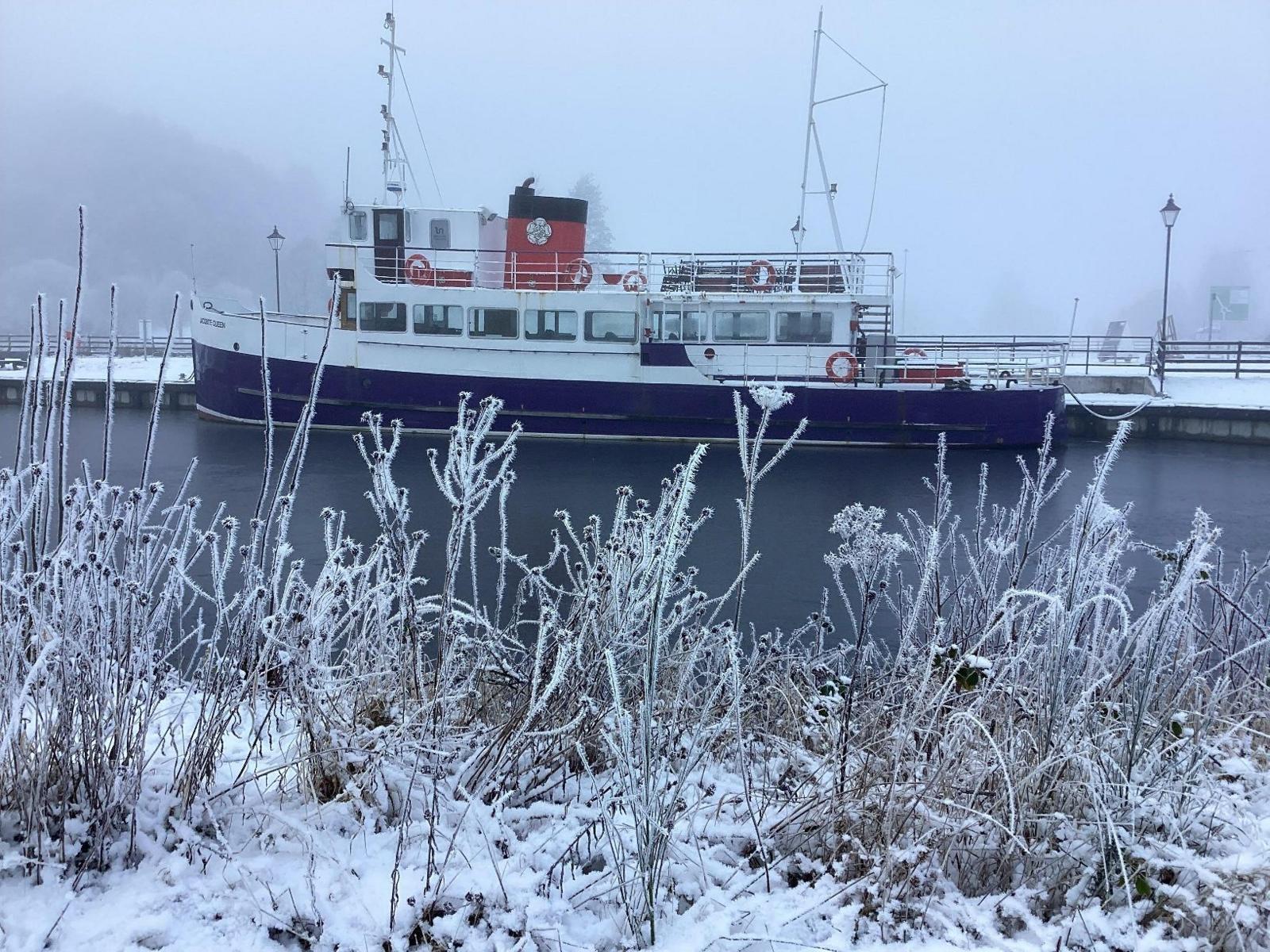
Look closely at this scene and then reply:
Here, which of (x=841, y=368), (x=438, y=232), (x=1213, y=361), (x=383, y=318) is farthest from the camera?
(x=1213, y=361)

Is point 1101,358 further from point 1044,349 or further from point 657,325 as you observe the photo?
point 657,325

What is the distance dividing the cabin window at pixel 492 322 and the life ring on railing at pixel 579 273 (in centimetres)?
124

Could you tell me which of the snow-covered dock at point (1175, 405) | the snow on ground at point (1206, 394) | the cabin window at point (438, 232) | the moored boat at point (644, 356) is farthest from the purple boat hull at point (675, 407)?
the cabin window at point (438, 232)

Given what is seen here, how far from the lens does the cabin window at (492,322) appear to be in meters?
16.8

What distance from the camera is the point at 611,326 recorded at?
54.6ft

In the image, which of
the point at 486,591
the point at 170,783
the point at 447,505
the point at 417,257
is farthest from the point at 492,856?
the point at 417,257

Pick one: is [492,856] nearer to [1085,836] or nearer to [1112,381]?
[1085,836]

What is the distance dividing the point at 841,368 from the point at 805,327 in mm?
952

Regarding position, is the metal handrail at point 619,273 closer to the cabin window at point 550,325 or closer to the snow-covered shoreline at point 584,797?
the cabin window at point 550,325

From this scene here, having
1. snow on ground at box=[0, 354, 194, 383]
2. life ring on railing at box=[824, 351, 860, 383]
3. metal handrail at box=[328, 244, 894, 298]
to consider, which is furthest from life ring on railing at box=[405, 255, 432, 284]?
life ring on railing at box=[824, 351, 860, 383]

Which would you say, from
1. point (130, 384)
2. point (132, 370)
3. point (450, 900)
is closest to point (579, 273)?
point (130, 384)

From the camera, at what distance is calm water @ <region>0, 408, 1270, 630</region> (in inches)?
336

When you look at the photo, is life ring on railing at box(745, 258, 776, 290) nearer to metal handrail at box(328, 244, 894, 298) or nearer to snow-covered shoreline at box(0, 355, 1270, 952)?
metal handrail at box(328, 244, 894, 298)

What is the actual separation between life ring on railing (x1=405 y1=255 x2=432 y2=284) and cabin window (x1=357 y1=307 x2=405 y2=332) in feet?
2.26
